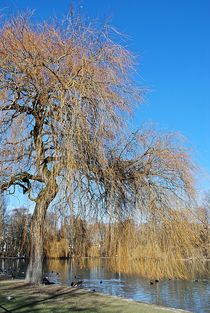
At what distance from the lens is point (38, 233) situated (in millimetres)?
7141

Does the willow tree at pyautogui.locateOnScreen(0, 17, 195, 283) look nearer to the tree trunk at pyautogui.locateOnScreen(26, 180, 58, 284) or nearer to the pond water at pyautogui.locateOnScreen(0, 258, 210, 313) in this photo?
the tree trunk at pyautogui.locateOnScreen(26, 180, 58, 284)

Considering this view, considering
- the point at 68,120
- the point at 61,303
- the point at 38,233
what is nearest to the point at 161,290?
the point at 38,233

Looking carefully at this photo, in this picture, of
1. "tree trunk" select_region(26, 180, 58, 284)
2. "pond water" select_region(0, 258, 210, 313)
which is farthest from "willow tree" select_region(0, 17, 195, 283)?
"pond water" select_region(0, 258, 210, 313)

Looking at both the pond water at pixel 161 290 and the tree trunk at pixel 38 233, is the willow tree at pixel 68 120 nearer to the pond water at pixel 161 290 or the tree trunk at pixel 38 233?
the tree trunk at pixel 38 233

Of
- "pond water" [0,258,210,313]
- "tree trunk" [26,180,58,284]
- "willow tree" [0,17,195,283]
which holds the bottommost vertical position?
"pond water" [0,258,210,313]

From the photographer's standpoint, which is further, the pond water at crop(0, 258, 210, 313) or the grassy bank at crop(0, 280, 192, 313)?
the pond water at crop(0, 258, 210, 313)

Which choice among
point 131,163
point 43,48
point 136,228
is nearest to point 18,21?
point 43,48

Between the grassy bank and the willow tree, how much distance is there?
128 centimetres

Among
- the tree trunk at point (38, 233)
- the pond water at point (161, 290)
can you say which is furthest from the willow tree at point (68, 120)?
the pond water at point (161, 290)

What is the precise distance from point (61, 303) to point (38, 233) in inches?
61.4

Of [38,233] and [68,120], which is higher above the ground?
[68,120]

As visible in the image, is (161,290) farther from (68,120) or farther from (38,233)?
(68,120)

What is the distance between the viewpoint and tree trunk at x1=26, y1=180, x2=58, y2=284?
20.4 feet

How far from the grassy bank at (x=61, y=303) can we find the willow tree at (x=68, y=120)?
4.20 feet
